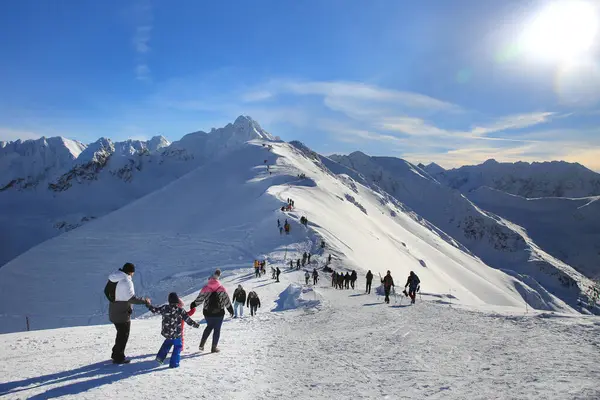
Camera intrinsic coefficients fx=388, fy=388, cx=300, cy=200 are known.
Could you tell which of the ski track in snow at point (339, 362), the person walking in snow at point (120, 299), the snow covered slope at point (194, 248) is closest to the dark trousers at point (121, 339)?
the person walking in snow at point (120, 299)

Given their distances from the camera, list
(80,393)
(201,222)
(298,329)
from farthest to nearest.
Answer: (201,222) → (298,329) → (80,393)

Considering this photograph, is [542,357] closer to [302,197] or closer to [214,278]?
[214,278]

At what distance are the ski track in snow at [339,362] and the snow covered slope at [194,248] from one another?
718 centimetres

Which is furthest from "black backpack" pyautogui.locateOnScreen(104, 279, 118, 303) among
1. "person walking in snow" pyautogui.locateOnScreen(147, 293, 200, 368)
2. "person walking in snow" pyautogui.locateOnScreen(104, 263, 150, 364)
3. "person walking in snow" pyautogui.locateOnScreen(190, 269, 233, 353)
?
"person walking in snow" pyautogui.locateOnScreen(190, 269, 233, 353)

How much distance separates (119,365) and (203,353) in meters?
1.98

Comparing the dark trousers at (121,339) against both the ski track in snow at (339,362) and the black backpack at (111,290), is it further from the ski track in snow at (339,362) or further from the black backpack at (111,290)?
the black backpack at (111,290)

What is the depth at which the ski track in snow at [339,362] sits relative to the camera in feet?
23.9

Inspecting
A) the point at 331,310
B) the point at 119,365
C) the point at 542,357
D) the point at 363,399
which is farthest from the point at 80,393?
the point at 331,310

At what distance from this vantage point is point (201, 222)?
55031mm

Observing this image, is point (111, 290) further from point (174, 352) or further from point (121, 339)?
point (174, 352)

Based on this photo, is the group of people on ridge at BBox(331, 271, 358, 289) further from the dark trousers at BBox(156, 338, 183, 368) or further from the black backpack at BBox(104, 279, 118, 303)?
the black backpack at BBox(104, 279, 118, 303)

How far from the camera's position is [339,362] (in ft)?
30.3

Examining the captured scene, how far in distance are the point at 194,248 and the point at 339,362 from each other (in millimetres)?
36397

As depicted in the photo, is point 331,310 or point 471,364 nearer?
point 471,364
